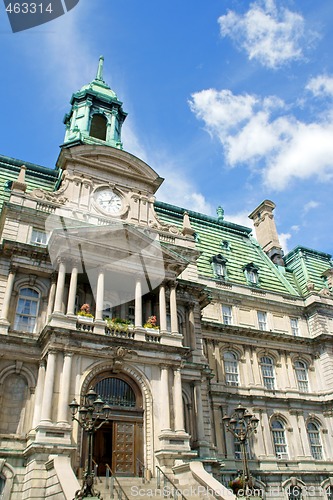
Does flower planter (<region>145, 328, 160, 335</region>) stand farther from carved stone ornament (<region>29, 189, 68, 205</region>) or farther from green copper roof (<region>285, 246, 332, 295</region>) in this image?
green copper roof (<region>285, 246, 332, 295</region>)

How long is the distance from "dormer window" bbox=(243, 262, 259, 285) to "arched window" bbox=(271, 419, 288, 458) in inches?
484

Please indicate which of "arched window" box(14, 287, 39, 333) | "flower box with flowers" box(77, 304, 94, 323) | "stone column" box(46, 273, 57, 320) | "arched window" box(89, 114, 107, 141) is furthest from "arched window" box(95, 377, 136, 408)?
"arched window" box(89, 114, 107, 141)

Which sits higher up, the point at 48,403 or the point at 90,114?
the point at 90,114

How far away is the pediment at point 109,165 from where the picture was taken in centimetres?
3216

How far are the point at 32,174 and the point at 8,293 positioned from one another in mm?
14211

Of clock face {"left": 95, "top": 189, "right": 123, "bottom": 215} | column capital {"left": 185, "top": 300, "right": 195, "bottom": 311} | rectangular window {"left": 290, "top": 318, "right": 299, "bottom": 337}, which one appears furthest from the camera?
rectangular window {"left": 290, "top": 318, "right": 299, "bottom": 337}

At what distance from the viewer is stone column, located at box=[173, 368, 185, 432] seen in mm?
24144

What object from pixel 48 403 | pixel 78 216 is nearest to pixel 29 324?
pixel 48 403

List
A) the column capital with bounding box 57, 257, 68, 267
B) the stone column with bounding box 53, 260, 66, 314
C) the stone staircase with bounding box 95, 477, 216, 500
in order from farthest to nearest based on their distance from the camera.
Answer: the column capital with bounding box 57, 257, 68, 267 → the stone column with bounding box 53, 260, 66, 314 → the stone staircase with bounding box 95, 477, 216, 500

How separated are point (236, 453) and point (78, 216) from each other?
19570mm

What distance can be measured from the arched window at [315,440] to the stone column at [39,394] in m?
22.4

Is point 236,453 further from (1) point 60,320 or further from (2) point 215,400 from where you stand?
(1) point 60,320

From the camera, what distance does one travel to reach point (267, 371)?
3684 cm

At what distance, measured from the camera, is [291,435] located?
34.4 meters
